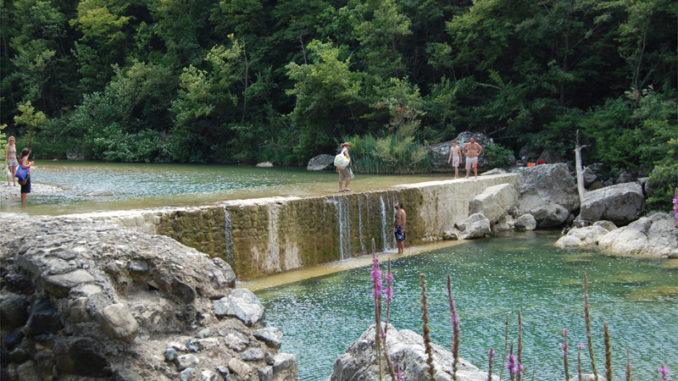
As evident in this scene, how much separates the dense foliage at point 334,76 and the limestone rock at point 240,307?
12248mm

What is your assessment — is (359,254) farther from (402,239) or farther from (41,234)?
(41,234)

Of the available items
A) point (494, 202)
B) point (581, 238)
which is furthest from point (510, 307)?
point (494, 202)

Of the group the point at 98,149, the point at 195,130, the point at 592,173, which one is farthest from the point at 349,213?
the point at 98,149

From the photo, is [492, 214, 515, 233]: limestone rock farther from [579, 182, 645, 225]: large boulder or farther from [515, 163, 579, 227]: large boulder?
[579, 182, 645, 225]: large boulder

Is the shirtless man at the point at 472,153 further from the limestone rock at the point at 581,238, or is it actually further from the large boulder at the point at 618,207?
the limestone rock at the point at 581,238

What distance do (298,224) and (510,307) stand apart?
4.75m

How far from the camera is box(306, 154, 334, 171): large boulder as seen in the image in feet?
79.4

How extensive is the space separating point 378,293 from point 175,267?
3.79m

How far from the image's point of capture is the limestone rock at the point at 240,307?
6000 millimetres

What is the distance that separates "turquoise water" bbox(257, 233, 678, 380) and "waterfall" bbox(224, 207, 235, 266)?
117 centimetres

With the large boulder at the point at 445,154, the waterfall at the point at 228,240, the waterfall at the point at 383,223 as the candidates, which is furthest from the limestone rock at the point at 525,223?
the waterfall at the point at 228,240

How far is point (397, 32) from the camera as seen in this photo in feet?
81.5

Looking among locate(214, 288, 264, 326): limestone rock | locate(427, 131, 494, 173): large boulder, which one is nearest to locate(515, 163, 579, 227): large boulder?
locate(427, 131, 494, 173): large boulder

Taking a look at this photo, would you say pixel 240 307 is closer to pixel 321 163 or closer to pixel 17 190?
pixel 17 190
